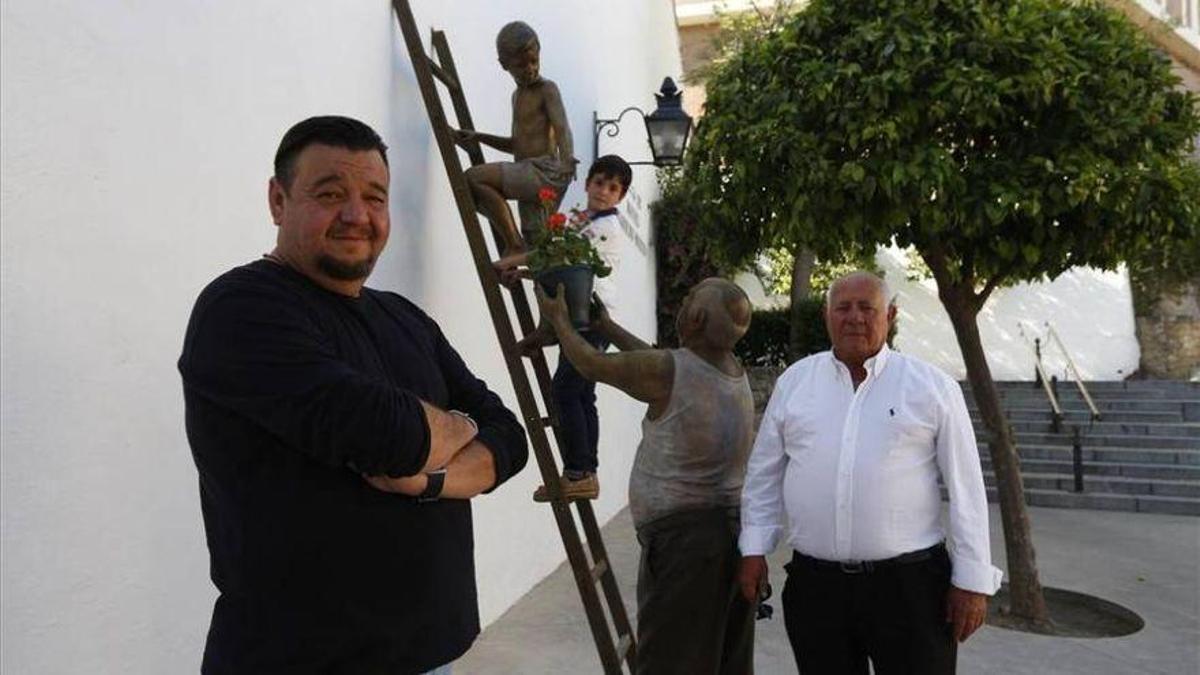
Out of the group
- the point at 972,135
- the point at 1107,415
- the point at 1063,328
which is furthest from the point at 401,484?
the point at 1063,328

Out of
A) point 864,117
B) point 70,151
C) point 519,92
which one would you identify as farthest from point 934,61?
point 70,151

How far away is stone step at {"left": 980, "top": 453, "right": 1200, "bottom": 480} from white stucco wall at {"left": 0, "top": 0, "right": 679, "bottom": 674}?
8.95m

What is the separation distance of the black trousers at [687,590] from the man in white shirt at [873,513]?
0.09 meters

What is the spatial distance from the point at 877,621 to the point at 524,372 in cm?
141

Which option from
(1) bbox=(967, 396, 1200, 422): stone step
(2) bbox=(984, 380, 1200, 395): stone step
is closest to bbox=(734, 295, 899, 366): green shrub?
(1) bbox=(967, 396, 1200, 422): stone step

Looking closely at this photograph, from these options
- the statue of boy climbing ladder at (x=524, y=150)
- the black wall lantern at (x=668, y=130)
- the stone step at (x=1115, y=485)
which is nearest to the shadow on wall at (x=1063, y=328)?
the stone step at (x=1115, y=485)

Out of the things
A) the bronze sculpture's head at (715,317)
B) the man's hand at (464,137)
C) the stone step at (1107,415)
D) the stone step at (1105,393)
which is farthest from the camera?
the stone step at (1105,393)

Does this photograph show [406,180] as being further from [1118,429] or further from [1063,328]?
[1063,328]

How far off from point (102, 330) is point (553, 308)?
1301 millimetres

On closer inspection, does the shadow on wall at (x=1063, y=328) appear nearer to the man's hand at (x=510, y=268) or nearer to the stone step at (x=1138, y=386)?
the stone step at (x=1138, y=386)

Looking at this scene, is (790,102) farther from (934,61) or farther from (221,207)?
(221,207)

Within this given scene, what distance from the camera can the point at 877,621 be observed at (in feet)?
8.20

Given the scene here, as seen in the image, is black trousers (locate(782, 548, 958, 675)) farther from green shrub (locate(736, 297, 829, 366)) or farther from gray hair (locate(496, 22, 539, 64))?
green shrub (locate(736, 297, 829, 366))

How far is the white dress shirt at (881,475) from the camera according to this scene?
250 cm
